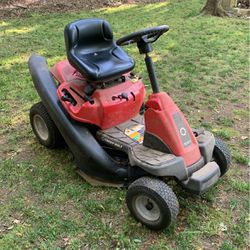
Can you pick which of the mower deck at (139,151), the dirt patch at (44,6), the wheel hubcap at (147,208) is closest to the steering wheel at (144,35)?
the mower deck at (139,151)

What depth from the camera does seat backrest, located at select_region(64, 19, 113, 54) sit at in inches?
128

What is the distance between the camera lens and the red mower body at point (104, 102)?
3145mm

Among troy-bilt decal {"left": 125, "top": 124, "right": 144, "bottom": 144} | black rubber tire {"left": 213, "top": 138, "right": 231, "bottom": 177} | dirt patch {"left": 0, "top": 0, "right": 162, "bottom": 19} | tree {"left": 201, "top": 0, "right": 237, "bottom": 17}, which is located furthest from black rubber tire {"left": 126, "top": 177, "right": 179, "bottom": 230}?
tree {"left": 201, "top": 0, "right": 237, "bottom": 17}

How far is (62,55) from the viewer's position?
627 cm

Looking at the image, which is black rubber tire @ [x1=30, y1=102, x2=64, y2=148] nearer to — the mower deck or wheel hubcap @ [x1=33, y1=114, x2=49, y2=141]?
wheel hubcap @ [x1=33, y1=114, x2=49, y2=141]

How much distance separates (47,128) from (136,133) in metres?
0.86

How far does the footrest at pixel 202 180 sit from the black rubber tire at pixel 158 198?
15 cm

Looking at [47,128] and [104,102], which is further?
[47,128]

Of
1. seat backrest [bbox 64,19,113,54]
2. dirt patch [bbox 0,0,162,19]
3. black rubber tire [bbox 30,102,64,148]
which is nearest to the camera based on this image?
seat backrest [bbox 64,19,113,54]

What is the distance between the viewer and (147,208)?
276cm

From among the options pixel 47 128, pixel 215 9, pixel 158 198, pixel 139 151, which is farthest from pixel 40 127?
pixel 215 9

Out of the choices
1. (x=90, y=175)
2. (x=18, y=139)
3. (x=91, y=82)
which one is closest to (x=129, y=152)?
(x=90, y=175)

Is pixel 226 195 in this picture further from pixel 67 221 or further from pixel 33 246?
pixel 33 246

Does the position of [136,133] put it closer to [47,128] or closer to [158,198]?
[158,198]
